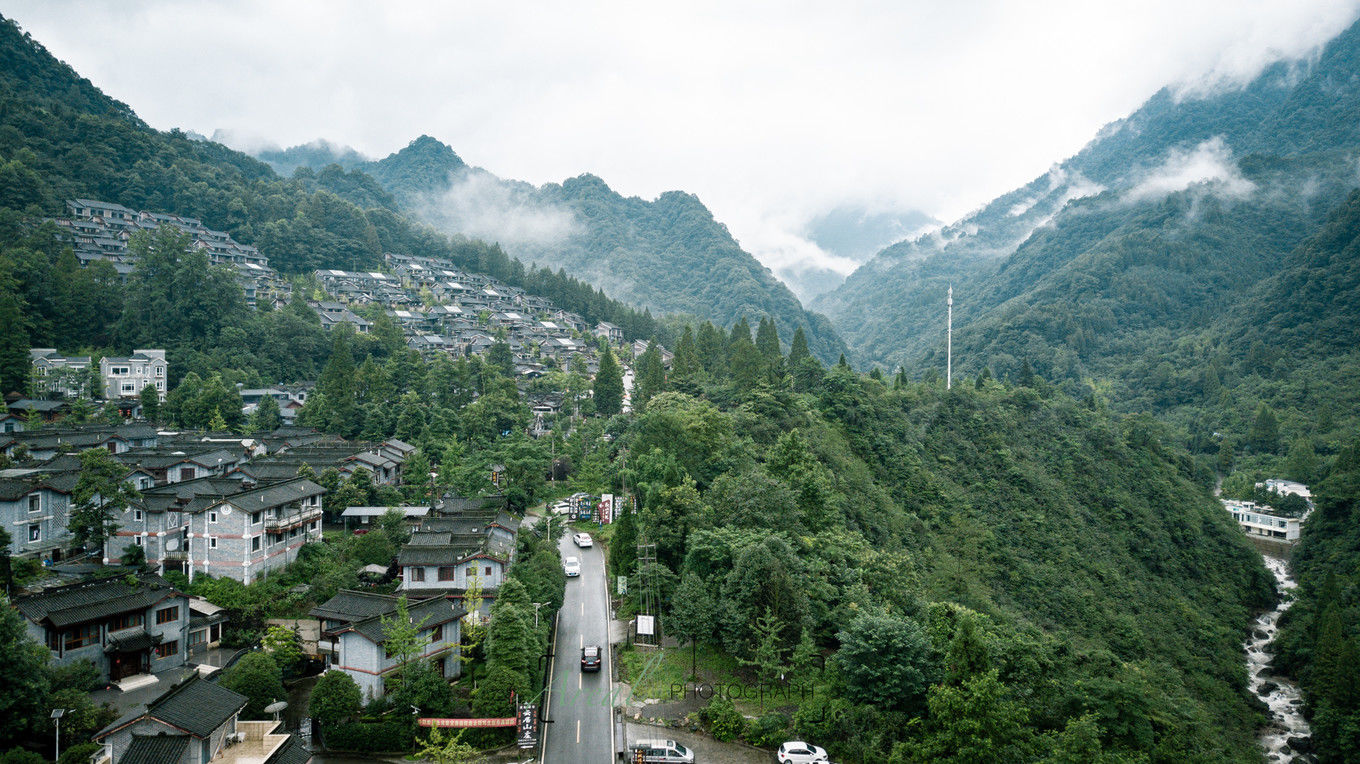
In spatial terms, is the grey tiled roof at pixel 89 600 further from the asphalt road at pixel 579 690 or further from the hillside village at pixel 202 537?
the asphalt road at pixel 579 690

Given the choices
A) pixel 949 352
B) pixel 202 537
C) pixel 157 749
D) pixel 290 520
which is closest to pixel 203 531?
pixel 202 537

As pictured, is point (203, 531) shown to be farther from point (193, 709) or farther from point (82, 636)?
point (193, 709)

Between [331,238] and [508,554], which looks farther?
[331,238]

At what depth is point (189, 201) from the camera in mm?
77875

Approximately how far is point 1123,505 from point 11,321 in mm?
71235

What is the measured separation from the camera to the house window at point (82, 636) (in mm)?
19531

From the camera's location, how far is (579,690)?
20.7 metres

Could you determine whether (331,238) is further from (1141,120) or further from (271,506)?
(1141,120)

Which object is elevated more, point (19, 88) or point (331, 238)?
point (19, 88)

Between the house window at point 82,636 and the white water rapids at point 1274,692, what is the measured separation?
4508cm

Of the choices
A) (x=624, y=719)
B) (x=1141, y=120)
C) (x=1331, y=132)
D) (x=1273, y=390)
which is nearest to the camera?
(x=624, y=719)

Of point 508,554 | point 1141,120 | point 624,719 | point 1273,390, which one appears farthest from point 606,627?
point 1141,120

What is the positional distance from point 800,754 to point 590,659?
8.04 m

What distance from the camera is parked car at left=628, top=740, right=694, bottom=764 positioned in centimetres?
1644
